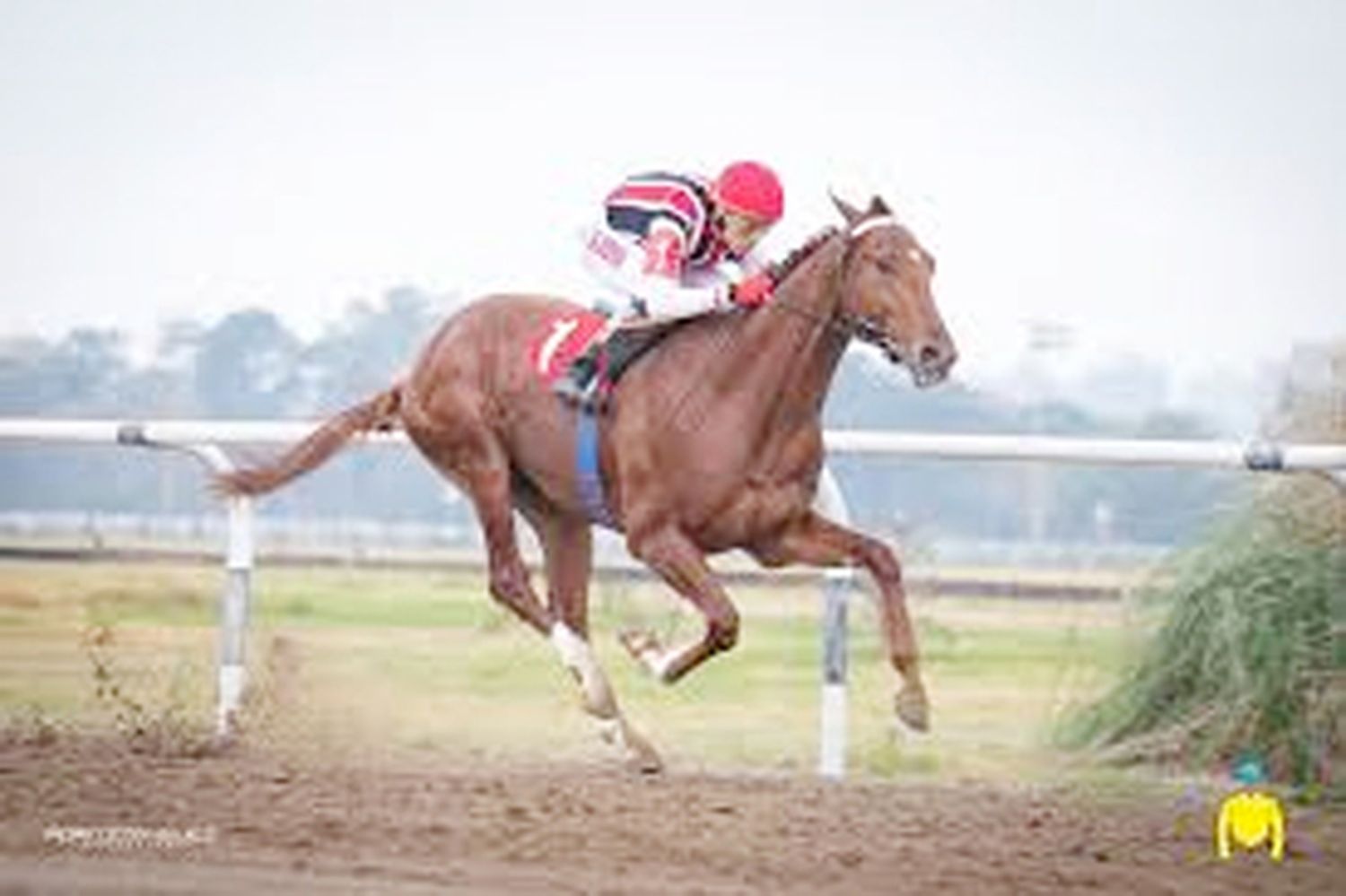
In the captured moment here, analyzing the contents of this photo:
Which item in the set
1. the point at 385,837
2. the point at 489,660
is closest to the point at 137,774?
the point at 385,837

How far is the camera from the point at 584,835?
705cm

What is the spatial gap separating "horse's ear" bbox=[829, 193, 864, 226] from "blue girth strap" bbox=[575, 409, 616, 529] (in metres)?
1.01

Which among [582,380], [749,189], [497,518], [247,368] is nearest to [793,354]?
[749,189]

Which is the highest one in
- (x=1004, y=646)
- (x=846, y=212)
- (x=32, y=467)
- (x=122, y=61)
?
(x=122, y=61)

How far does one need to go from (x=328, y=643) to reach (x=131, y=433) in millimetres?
1477

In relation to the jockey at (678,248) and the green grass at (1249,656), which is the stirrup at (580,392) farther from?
the green grass at (1249,656)

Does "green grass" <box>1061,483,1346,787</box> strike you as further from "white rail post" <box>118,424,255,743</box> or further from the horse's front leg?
"white rail post" <box>118,424,255,743</box>

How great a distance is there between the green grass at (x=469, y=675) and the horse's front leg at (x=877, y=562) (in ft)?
5.21

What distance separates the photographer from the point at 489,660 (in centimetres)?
1255

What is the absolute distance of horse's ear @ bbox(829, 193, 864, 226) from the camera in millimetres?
8359

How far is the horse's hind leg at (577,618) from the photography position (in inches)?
348

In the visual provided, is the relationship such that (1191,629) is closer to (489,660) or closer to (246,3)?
(489,660)

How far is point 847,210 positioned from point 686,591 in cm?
124

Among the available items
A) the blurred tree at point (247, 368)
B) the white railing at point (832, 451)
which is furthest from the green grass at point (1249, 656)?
the blurred tree at point (247, 368)
